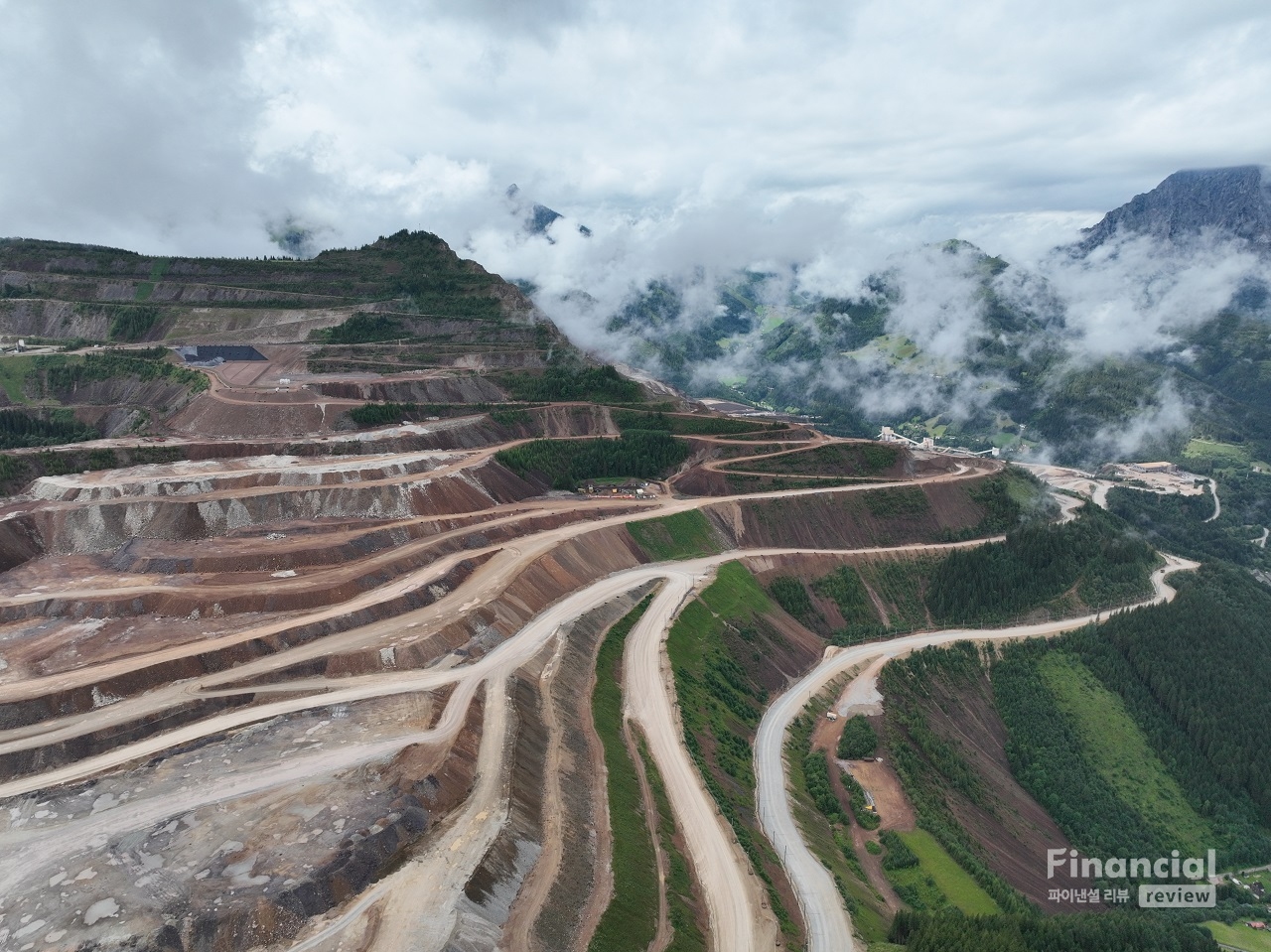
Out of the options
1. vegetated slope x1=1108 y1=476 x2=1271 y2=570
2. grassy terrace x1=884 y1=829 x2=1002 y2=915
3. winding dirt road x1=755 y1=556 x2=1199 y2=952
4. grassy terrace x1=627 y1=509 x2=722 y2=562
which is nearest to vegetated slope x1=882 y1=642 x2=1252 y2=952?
grassy terrace x1=884 y1=829 x2=1002 y2=915

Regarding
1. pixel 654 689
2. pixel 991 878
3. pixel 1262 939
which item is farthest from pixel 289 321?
pixel 1262 939

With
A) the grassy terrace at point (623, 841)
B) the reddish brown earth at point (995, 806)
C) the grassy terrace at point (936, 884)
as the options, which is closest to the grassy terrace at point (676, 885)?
the grassy terrace at point (623, 841)

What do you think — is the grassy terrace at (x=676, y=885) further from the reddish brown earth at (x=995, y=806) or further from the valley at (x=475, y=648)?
the reddish brown earth at (x=995, y=806)

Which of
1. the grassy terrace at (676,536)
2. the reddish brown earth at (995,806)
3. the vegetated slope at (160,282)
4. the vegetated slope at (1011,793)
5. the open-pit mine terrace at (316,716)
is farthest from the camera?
the vegetated slope at (160,282)

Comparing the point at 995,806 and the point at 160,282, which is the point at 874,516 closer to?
the point at 995,806

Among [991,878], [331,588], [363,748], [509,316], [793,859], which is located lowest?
[991,878]

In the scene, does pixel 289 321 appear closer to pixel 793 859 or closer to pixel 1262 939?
pixel 793 859
